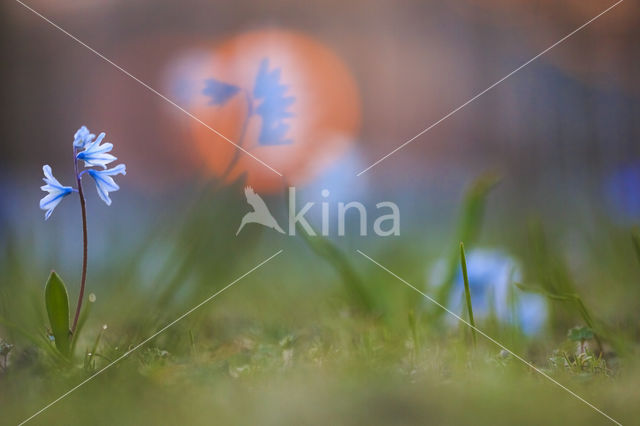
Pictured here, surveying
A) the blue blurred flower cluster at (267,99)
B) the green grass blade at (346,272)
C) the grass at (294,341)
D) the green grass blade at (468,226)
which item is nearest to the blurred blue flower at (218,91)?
the blue blurred flower cluster at (267,99)

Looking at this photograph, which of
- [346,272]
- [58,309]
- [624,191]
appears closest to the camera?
[58,309]

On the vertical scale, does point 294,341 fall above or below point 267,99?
below

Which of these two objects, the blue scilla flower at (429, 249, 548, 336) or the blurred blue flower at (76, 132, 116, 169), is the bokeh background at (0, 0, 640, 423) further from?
the blurred blue flower at (76, 132, 116, 169)

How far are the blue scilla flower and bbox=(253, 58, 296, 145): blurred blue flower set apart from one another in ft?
1.16

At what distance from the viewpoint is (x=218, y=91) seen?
3.37 ft

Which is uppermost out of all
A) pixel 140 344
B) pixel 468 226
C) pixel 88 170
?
pixel 88 170

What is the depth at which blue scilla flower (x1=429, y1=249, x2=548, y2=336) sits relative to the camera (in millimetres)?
772

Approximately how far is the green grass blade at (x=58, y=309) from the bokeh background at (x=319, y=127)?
18cm

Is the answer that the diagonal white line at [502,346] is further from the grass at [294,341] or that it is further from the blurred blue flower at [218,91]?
the blurred blue flower at [218,91]

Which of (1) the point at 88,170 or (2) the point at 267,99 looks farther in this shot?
(2) the point at 267,99

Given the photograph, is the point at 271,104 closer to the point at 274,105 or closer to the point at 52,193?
the point at 274,105

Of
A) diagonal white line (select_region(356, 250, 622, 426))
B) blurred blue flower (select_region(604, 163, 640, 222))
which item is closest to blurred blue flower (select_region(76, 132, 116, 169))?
diagonal white line (select_region(356, 250, 622, 426))

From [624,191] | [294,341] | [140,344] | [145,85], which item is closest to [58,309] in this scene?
[140,344]

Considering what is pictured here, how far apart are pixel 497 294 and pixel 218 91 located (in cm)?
58
